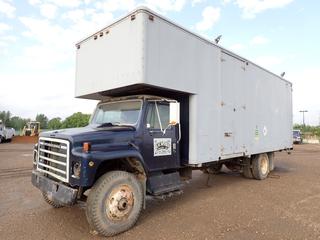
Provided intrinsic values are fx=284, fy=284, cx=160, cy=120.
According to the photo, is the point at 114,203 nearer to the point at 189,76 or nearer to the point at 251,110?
the point at 189,76

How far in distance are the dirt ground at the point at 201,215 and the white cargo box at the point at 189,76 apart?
114 cm

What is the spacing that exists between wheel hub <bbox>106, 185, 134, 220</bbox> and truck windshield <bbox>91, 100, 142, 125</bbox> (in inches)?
53.4

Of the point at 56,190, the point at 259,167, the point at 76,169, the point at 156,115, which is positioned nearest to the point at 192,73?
the point at 156,115

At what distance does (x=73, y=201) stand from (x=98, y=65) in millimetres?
3062

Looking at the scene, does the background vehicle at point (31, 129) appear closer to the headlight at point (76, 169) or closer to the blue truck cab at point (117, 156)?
the blue truck cab at point (117, 156)

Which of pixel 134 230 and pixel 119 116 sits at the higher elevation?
pixel 119 116

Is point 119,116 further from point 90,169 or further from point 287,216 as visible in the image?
point 287,216

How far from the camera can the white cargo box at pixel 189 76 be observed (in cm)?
550

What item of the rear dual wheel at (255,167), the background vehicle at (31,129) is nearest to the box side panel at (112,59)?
the rear dual wheel at (255,167)

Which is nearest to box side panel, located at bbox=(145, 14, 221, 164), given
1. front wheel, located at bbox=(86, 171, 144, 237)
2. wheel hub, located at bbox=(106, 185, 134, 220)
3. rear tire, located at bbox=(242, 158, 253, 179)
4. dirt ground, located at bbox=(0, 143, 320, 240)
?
dirt ground, located at bbox=(0, 143, 320, 240)

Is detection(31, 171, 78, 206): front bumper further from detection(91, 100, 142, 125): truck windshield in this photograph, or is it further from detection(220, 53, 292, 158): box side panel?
detection(220, 53, 292, 158): box side panel

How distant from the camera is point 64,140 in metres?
4.84

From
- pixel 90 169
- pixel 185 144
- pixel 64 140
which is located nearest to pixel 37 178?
pixel 64 140

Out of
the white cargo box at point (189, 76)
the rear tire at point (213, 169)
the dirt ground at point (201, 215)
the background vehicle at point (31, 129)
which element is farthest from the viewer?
the background vehicle at point (31, 129)
